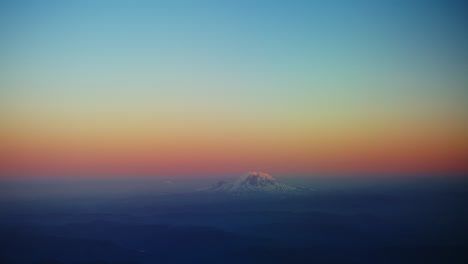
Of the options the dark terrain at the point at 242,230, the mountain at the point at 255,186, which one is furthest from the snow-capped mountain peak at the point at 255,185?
the dark terrain at the point at 242,230

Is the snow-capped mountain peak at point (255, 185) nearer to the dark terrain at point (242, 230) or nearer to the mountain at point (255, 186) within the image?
the mountain at point (255, 186)

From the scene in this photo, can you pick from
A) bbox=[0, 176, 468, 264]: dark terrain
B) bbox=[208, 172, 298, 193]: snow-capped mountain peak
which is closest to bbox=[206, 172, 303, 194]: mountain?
bbox=[208, 172, 298, 193]: snow-capped mountain peak

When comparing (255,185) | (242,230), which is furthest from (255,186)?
(242,230)

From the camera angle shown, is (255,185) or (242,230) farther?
(255,185)

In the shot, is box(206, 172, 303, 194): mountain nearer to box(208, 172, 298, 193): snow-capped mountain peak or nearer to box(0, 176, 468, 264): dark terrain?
box(208, 172, 298, 193): snow-capped mountain peak

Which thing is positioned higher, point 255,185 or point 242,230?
point 255,185

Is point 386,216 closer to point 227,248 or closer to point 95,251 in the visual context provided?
point 227,248

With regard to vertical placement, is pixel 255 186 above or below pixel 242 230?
above

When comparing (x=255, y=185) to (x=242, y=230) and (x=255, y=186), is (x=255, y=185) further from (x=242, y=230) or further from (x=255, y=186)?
(x=242, y=230)
